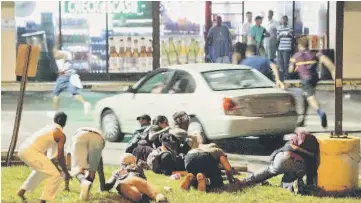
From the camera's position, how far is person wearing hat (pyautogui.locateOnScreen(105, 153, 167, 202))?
7469 millimetres

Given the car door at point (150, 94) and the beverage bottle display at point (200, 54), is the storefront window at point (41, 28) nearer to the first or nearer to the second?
the car door at point (150, 94)

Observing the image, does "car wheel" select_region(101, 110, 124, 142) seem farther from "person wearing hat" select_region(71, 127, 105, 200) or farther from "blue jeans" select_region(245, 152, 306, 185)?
"blue jeans" select_region(245, 152, 306, 185)

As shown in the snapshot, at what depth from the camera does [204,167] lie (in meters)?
7.60

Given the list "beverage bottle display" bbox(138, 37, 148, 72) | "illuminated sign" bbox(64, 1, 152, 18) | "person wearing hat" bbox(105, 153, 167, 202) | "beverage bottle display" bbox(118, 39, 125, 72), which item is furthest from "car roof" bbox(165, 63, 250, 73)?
"person wearing hat" bbox(105, 153, 167, 202)

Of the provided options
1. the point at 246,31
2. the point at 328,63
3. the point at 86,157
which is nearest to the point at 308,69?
the point at 328,63

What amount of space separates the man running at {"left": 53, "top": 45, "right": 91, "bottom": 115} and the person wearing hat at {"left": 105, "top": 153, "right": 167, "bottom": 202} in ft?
2.13

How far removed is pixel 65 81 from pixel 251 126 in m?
1.87

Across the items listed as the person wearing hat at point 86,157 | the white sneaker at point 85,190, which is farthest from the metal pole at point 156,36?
the white sneaker at point 85,190

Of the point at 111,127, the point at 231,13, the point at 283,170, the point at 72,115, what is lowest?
the point at 283,170

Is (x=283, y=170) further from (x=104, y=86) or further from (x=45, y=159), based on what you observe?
(x=45, y=159)

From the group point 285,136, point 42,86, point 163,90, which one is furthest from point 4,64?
point 285,136

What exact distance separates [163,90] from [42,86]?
1.18 metres

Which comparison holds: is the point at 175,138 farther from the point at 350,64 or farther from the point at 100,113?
the point at 350,64

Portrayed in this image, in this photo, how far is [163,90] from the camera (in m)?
7.76
